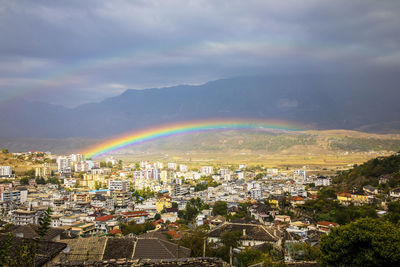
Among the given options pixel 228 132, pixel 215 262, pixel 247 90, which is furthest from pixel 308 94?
pixel 215 262

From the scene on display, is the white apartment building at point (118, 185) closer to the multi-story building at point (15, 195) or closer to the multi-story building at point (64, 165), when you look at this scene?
the multi-story building at point (15, 195)

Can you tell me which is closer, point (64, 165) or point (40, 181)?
point (40, 181)

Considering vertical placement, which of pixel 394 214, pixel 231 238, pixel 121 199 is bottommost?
pixel 121 199

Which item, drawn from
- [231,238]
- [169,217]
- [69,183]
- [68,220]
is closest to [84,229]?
[68,220]

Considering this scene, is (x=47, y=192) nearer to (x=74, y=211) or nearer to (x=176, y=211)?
(x=74, y=211)

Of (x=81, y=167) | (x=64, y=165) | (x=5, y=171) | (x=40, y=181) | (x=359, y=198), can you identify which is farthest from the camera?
(x=81, y=167)

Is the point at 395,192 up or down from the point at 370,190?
up

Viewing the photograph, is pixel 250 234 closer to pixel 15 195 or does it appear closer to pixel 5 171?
pixel 15 195
